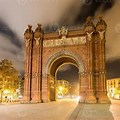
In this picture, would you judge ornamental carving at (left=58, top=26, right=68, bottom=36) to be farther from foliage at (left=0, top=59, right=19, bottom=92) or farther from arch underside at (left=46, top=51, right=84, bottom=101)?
foliage at (left=0, top=59, right=19, bottom=92)

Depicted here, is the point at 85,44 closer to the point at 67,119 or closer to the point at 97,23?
the point at 97,23

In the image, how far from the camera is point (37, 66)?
105ft

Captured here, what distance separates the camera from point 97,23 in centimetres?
3109

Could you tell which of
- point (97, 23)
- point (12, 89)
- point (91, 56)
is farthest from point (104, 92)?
point (12, 89)

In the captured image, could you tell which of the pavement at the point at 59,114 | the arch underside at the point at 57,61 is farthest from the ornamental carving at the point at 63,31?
the pavement at the point at 59,114

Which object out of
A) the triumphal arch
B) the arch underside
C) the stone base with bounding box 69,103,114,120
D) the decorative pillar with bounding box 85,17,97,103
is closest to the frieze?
the triumphal arch

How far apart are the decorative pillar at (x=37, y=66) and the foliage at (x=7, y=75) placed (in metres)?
5.78

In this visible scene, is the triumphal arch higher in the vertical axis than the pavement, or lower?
higher

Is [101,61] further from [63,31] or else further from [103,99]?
[63,31]

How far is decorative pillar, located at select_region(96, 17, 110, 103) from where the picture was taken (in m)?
29.0

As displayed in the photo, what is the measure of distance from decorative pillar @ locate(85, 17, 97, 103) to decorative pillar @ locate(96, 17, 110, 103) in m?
0.86

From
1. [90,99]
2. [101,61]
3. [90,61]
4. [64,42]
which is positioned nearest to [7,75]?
[64,42]

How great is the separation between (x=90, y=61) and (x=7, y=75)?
46.1 feet

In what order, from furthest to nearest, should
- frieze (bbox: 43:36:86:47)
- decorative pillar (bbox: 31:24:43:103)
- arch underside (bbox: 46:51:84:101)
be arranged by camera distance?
frieze (bbox: 43:36:86:47) → arch underside (bbox: 46:51:84:101) → decorative pillar (bbox: 31:24:43:103)
